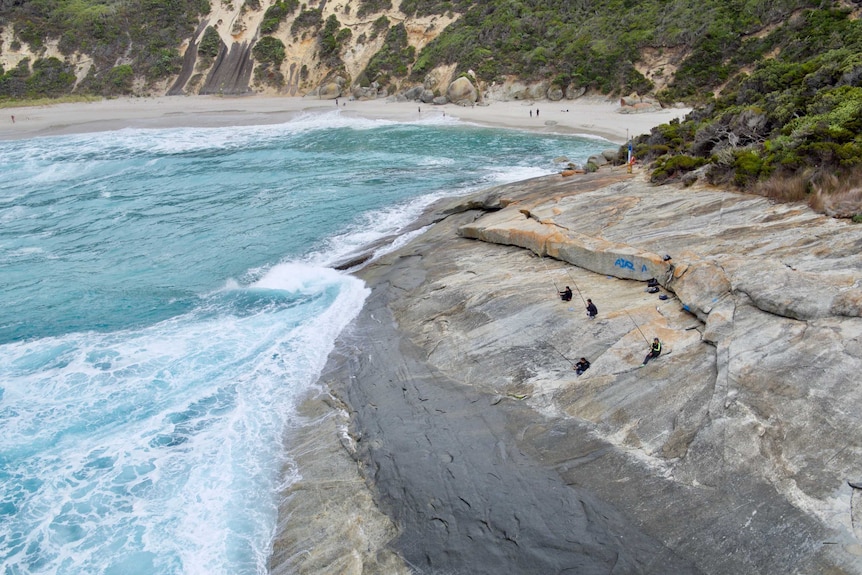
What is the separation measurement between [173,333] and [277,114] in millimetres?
52702

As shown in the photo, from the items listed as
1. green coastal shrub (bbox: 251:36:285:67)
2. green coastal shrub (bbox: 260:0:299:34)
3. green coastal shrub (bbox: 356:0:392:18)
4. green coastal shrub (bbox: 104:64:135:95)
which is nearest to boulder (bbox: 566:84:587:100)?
green coastal shrub (bbox: 356:0:392:18)

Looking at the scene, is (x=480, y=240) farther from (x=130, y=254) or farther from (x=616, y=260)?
(x=130, y=254)

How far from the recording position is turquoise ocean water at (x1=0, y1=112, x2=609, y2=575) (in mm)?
11375

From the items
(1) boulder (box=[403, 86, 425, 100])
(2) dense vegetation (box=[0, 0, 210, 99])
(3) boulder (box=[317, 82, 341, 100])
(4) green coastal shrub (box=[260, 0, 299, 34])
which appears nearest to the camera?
(1) boulder (box=[403, 86, 425, 100])

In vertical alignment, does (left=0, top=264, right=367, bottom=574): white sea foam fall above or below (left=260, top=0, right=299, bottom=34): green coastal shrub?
below

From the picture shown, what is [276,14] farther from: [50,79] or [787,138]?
[787,138]

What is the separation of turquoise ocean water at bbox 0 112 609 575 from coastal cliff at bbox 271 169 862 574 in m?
1.83

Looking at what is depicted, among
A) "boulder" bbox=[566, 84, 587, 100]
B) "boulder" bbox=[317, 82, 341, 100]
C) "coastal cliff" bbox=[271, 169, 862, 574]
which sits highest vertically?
"boulder" bbox=[317, 82, 341, 100]

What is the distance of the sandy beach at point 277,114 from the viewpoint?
4959 cm

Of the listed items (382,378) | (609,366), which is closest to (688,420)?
(609,366)

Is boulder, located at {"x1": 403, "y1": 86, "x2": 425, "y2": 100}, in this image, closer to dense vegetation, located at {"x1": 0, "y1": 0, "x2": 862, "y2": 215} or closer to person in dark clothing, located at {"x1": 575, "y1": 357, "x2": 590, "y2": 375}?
dense vegetation, located at {"x1": 0, "y1": 0, "x2": 862, "y2": 215}

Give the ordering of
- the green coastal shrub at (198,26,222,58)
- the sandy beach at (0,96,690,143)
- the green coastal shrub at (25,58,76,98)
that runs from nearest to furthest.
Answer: the sandy beach at (0,96,690,143) < the green coastal shrub at (25,58,76,98) < the green coastal shrub at (198,26,222,58)

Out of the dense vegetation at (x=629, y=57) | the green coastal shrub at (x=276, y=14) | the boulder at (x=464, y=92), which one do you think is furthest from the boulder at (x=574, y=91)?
the green coastal shrub at (x=276, y=14)

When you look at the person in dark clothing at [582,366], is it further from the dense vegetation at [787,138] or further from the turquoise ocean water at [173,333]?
the dense vegetation at [787,138]
